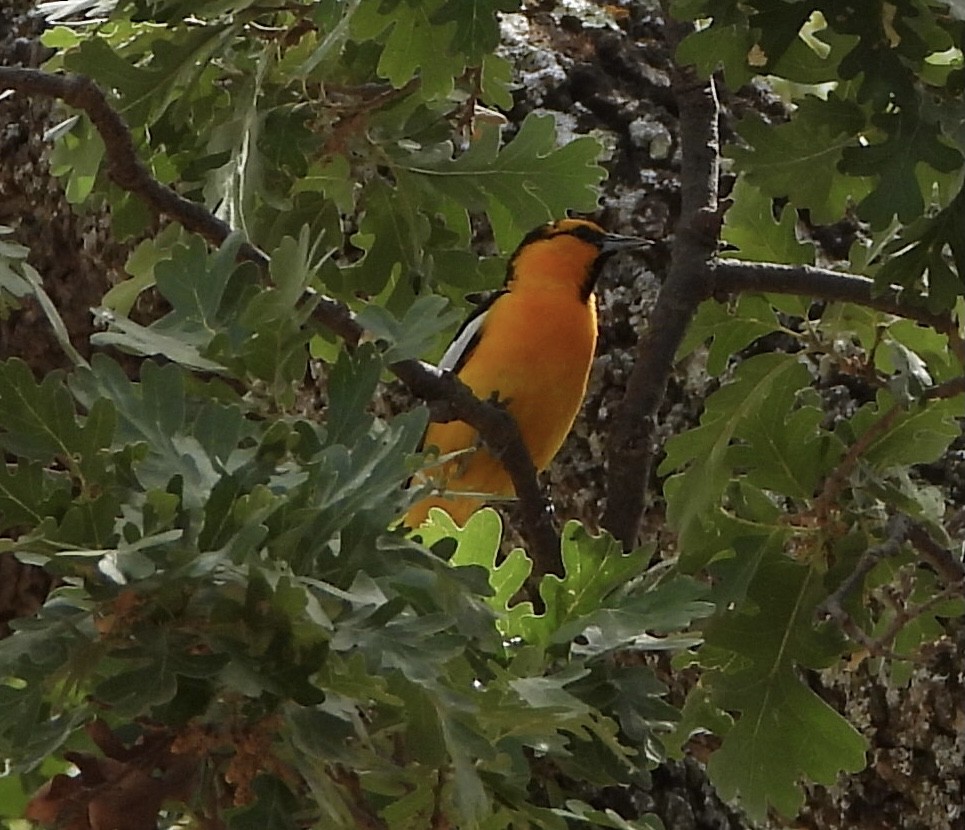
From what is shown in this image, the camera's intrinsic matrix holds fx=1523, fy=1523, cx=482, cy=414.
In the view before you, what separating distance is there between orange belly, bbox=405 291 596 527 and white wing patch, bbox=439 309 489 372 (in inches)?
0.6

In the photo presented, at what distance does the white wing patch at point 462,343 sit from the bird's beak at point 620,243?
183 mm

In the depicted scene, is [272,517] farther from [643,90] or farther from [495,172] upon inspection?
[643,90]

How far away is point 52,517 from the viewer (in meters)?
0.59

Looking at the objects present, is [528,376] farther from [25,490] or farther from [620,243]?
[25,490]

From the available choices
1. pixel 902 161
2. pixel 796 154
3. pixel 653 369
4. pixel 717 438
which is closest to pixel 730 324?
pixel 653 369

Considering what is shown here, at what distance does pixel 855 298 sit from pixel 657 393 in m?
0.20

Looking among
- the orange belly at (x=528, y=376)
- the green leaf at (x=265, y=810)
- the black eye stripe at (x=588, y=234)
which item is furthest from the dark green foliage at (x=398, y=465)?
the black eye stripe at (x=588, y=234)

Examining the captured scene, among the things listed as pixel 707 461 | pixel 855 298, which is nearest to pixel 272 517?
pixel 707 461

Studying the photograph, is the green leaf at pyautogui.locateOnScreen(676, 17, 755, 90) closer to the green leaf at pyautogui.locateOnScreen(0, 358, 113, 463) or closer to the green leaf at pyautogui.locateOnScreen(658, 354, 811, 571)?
the green leaf at pyautogui.locateOnScreen(658, 354, 811, 571)

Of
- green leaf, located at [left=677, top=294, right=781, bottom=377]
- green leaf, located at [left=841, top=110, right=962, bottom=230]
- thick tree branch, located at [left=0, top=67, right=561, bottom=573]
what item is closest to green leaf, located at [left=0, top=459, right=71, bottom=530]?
thick tree branch, located at [left=0, top=67, right=561, bottom=573]

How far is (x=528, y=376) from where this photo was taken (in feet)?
5.53

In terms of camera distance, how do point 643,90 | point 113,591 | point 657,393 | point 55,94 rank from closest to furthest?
point 113,591, point 55,94, point 657,393, point 643,90

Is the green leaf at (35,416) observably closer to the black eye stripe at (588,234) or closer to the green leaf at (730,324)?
the green leaf at (730,324)

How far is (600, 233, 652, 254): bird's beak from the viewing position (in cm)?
165
